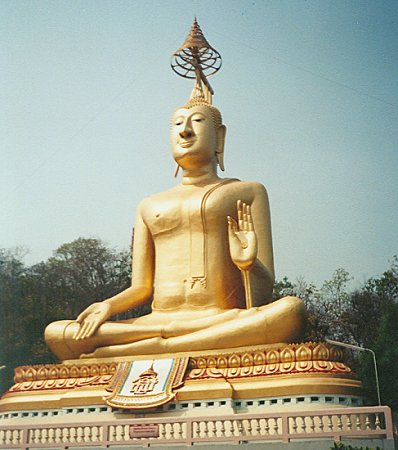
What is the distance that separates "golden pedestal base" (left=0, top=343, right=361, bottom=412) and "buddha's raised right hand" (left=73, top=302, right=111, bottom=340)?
459mm

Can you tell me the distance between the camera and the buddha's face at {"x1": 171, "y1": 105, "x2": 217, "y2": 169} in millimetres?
11531

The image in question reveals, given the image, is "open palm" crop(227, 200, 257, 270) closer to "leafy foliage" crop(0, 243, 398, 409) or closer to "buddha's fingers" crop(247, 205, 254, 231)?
"buddha's fingers" crop(247, 205, 254, 231)

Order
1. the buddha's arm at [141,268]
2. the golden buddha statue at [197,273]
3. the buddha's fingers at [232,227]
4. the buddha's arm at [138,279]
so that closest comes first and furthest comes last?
the golden buddha statue at [197,273]
the buddha's fingers at [232,227]
the buddha's arm at [138,279]
the buddha's arm at [141,268]

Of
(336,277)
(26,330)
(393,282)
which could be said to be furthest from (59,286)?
(393,282)

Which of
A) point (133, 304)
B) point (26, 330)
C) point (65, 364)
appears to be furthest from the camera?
point (26, 330)

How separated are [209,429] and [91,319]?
3016mm

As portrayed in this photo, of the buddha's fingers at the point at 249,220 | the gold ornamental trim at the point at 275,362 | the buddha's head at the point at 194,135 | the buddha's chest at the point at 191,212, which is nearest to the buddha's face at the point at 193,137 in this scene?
the buddha's head at the point at 194,135

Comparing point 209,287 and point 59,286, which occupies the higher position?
point 59,286

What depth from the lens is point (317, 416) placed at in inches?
300

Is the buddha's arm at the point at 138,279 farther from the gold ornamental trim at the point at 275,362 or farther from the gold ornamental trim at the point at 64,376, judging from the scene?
the gold ornamental trim at the point at 275,362

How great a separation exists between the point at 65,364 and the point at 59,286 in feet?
41.3

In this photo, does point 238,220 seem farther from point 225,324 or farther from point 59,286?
point 59,286

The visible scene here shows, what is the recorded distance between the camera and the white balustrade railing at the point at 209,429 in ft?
24.4

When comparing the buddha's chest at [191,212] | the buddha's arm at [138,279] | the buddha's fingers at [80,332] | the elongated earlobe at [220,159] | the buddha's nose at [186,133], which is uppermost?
the buddha's nose at [186,133]
